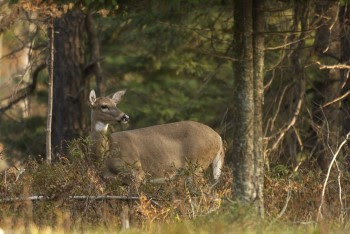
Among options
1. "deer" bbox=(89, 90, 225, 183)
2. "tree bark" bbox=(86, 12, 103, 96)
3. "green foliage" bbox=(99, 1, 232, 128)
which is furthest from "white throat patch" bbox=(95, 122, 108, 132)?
"green foliage" bbox=(99, 1, 232, 128)

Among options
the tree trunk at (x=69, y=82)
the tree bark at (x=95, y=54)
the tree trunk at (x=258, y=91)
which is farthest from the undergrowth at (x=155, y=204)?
the tree bark at (x=95, y=54)

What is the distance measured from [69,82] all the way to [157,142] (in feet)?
12.2

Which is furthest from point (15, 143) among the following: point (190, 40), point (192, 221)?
point (192, 221)

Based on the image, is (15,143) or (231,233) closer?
(231,233)

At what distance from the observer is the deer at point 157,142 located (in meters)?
16.4

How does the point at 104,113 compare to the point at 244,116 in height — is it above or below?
below

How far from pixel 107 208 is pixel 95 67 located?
29.8 feet

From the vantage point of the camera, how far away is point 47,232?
955cm

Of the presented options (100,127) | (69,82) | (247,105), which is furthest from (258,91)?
(69,82)

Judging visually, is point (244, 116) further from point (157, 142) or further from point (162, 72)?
point (162, 72)

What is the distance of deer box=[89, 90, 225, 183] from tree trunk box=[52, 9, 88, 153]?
313cm

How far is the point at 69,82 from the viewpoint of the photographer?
20.3m

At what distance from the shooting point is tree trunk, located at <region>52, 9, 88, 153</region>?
2006cm

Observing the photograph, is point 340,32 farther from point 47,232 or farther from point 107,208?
point 47,232
